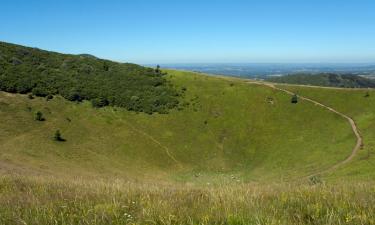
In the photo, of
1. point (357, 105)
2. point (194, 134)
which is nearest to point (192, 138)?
point (194, 134)

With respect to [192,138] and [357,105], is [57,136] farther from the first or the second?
[357,105]

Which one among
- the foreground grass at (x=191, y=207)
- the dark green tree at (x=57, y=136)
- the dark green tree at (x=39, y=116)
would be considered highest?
the foreground grass at (x=191, y=207)

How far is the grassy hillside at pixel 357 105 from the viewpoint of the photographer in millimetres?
60406

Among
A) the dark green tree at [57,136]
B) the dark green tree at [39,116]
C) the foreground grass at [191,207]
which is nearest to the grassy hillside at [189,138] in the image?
the dark green tree at [39,116]

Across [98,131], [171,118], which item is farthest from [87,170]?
[171,118]

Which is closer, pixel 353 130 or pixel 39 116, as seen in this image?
pixel 39 116

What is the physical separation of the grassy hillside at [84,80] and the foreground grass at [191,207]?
7582cm

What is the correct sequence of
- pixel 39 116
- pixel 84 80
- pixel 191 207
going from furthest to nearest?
pixel 84 80 → pixel 39 116 → pixel 191 207

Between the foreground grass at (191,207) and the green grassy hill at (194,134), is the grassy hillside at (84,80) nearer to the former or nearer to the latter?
the green grassy hill at (194,134)

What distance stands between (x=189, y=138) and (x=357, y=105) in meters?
33.5

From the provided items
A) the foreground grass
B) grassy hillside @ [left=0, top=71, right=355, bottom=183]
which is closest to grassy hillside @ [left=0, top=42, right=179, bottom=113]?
grassy hillside @ [left=0, top=71, right=355, bottom=183]

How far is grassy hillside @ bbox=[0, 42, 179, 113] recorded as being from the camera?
8150cm

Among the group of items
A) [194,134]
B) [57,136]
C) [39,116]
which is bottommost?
[194,134]

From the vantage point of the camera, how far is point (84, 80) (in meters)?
91.6
